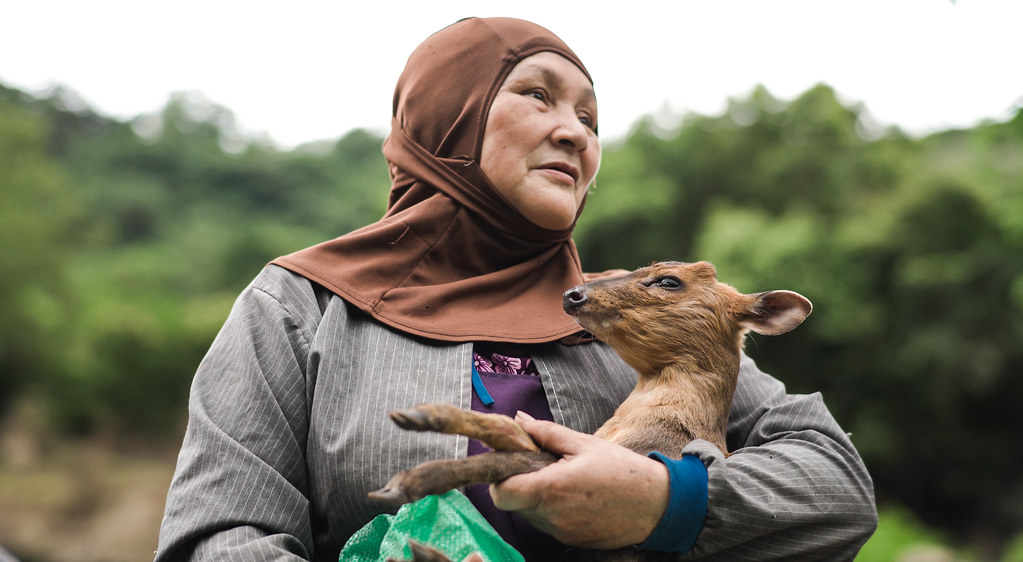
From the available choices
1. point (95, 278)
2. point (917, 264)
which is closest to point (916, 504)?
point (917, 264)

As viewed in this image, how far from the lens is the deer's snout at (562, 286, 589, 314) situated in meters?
2.29

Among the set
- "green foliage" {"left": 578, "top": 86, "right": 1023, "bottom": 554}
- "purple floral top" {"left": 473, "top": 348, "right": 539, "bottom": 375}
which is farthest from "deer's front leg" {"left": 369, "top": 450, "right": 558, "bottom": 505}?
"green foliage" {"left": 578, "top": 86, "right": 1023, "bottom": 554}

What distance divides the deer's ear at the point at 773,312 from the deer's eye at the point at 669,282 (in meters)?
0.21

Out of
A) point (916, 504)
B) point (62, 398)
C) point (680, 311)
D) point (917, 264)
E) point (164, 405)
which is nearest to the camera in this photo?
point (680, 311)

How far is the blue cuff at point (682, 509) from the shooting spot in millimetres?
1793

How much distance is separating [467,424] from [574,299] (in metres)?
0.74

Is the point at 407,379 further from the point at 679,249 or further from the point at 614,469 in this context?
the point at 679,249

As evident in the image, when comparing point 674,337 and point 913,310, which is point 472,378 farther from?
point 913,310

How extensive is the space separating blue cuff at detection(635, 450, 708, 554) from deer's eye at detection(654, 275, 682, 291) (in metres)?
0.66

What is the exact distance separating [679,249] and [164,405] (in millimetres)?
13775

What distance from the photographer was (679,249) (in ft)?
66.2

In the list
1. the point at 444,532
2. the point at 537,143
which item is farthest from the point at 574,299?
the point at 444,532

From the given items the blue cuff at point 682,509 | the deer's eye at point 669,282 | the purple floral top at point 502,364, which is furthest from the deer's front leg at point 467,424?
the deer's eye at point 669,282

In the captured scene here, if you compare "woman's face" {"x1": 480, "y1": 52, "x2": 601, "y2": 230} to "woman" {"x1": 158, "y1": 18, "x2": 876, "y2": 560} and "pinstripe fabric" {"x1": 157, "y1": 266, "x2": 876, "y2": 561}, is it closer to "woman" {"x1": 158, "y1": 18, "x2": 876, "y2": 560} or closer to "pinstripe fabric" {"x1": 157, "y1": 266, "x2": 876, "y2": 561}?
"woman" {"x1": 158, "y1": 18, "x2": 876, "y2": 560}
